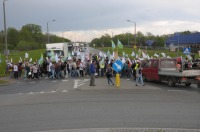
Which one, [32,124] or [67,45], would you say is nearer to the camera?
[32,124]

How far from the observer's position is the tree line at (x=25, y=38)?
125594mm

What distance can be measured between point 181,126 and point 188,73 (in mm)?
12574

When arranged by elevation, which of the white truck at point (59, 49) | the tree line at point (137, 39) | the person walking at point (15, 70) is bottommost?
the person walking at point (15, 70)

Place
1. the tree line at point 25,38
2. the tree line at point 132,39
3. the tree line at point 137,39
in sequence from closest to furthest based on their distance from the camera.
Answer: the tree line at point 25,38, the tree line at point 137,39, the tree line at point 132,39

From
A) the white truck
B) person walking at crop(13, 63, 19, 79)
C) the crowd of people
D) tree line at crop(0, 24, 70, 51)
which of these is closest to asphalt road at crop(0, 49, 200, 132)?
the crowd of people

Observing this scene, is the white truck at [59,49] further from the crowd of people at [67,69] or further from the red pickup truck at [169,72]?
the red pickup truck at [169,72]

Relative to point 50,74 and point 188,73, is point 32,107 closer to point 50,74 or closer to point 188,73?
point 188,73

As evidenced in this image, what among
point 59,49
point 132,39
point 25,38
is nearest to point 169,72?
point 59,49

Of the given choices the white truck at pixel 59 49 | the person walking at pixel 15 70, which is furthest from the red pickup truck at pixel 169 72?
the white truck at pixel 59 49

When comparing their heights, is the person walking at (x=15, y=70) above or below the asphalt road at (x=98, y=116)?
above

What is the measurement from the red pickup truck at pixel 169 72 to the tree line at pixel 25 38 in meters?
89.3

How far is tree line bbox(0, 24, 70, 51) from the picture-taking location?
126 m

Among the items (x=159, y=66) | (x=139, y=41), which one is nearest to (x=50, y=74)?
(x=159, y=66)

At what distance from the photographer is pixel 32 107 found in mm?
13234
